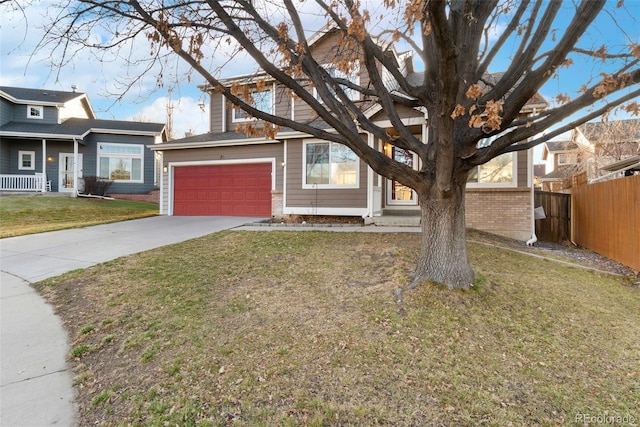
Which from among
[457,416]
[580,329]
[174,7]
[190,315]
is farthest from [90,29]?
[580,329]

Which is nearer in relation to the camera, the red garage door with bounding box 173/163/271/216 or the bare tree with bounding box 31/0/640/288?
the bare tree with bounding box 31/0/640/288

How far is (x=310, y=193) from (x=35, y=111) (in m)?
20.7

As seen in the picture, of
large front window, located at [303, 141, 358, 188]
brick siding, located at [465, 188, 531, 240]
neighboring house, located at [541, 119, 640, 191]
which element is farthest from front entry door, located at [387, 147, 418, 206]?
neighboring house, located at [541, 119, 640, 191]

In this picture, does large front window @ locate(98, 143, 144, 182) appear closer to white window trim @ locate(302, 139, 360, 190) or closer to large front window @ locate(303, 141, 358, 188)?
white window trim @ locate(302, 139, 360, 190)

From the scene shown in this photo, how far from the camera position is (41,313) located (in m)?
4.38

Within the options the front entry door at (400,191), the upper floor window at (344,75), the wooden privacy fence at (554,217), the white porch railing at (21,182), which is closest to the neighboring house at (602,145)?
the wooden privacy fence at (554,217)

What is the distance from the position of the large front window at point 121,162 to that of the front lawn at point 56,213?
9.07 feet

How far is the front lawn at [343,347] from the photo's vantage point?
7.93ft

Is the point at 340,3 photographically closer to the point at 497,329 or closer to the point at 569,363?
the point at 497,329

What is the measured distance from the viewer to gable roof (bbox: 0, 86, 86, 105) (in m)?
20.0

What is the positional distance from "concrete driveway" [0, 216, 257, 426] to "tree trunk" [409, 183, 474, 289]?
3.92m

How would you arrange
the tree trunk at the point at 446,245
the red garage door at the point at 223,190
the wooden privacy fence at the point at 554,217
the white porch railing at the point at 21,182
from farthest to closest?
the white porch railing at the point at 21,182, the red garage door at the point at 223,190, the wooden privacy fence at the point at 554,217, the tree trunk at the point at 446,245

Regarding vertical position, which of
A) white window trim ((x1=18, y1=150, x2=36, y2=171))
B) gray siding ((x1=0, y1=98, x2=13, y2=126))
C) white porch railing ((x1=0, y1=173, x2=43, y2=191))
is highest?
gray siding ((x1=0, y1=98, x2=13, y2=126))

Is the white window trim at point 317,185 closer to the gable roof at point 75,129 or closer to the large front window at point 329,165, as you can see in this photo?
the large front window at point 329,165
